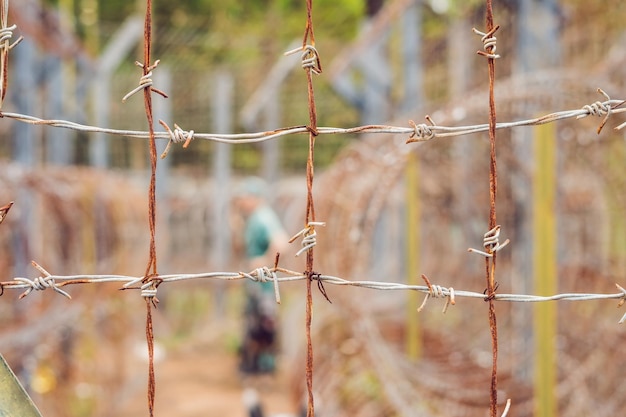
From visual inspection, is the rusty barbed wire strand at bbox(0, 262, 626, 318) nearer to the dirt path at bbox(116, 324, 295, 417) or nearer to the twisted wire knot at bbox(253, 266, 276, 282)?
the twisted wire knot at bbox(253, 266, 276, 282)

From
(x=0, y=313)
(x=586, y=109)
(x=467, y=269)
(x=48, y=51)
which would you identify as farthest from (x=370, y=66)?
(x=586, y=109)

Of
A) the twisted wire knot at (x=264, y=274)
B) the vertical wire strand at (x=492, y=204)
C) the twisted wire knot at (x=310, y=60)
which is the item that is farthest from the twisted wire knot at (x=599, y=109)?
the twisted wire knot at (x=264, y=274)

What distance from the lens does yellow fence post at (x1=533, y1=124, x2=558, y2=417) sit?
2400mm

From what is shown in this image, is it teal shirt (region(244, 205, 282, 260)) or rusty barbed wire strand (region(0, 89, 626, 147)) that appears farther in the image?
teal shirt (region(244, 205, 282, 260))

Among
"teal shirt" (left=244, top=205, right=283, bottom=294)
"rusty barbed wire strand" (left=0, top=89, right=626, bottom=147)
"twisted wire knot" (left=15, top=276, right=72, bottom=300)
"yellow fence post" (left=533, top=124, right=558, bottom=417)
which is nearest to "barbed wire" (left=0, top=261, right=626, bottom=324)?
"twisted wire knot" (left=15, top=276, right=72, bottom=300)

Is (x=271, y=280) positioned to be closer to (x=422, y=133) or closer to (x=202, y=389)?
(x=422, y=133)

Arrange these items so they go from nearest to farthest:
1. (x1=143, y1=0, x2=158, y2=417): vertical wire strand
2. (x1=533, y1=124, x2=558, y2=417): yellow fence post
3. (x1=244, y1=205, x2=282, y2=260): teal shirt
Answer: (x1=143, y1=0, x2=158, y2=417): vertical wire strand
(x1=533, y1=124, x2=558, y2=417): yellow fence post
(x1=244, y1=205, x2=282, y2=260): teal shirt

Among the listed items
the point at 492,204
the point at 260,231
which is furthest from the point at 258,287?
the point at 492,204

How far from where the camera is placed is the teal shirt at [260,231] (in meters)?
5.02

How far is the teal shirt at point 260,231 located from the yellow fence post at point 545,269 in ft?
9.02

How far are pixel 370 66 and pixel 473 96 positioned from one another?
12.2 ft

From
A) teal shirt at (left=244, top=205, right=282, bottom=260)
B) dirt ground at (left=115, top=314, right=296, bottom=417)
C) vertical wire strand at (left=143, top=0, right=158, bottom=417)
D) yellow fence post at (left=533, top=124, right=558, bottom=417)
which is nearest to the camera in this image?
vertical wire strand at (left=143, top=0, right=158, bottom=417)

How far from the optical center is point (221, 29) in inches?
483

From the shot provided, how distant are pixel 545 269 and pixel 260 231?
9.44ft
